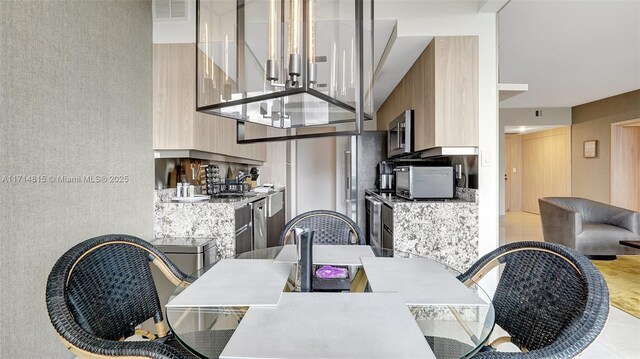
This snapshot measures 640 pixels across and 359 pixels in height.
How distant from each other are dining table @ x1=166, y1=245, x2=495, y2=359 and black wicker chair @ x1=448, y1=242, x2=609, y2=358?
5.0 inches

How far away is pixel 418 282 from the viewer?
1.24 m

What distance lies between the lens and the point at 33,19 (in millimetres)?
1635

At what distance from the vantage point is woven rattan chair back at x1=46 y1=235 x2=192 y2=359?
37.3 inches

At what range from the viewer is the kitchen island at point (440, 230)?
→ 254 centimetres

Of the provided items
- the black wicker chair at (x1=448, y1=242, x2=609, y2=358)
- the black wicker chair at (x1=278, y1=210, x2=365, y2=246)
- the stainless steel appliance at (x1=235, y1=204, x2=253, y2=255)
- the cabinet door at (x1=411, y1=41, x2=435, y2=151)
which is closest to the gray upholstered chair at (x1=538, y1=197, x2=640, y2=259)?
the cabinet door at (x1=411, y1=41, x2=435, y2=151)

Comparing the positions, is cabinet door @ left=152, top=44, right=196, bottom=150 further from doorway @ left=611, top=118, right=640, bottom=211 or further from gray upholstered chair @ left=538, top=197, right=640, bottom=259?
doorway @ left=611, top=118, right=640, bottom=211

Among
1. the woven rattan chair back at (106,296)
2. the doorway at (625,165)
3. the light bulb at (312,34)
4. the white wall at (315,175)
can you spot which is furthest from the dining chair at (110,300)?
the doorway at (625,165)

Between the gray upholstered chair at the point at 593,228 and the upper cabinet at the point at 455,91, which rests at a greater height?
the upper cabinet at the point at 455,91

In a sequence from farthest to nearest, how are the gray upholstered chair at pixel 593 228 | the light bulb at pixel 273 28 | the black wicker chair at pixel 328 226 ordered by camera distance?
1. the gray upholstered chair at pixel 593 228
2. the black wicker chair at pixel 328 226
3. the light bulb at pixel 273 28

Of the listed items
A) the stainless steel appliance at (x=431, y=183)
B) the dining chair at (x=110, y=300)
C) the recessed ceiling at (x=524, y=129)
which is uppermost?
the recessed ceiling at (x=524, y=129)

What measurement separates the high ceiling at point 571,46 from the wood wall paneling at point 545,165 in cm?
193

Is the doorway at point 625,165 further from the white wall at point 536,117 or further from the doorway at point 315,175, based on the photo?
the doorway at point 315,175

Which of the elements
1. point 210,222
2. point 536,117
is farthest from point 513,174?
point 210,222

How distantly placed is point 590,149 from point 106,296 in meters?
8.26
